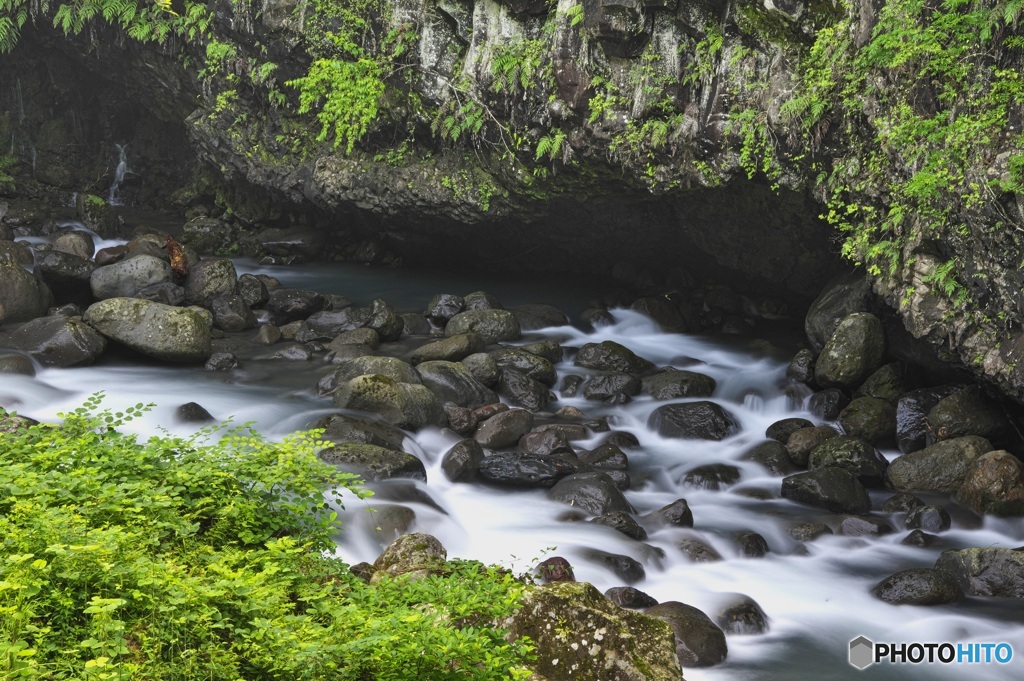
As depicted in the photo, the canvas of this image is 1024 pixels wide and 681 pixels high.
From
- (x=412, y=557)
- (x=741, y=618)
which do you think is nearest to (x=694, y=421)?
(x=741, y=618)

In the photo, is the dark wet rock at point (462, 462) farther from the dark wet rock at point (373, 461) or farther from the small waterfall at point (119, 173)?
the small waterfall at point (119, 173)

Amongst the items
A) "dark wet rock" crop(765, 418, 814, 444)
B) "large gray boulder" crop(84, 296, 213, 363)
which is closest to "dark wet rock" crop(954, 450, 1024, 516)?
"dark wet rock" crop(765, 418, 814, 444)

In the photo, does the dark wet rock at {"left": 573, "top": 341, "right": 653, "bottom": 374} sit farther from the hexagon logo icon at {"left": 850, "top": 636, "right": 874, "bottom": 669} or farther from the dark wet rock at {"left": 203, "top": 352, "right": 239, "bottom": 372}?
the hexagon logo icon at {"left": 850, "top": 636, "right": 874, "bottom": 669}

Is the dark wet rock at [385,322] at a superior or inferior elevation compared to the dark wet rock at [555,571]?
inferior

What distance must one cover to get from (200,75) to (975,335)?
1520cm

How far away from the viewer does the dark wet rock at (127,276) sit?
13.9 m

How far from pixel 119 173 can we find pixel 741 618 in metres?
20.8

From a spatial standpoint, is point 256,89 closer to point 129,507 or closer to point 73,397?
point 73,397

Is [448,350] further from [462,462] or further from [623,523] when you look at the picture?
[623,523]

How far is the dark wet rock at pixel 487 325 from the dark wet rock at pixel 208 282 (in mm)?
3900

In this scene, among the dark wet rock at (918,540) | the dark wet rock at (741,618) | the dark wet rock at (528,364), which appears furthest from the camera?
the dark wet rock at (528,364)

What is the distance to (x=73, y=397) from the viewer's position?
10.7 metres

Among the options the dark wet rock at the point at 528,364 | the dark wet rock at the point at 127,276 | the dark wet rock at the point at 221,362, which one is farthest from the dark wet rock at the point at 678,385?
the dark wet rock at the point at 127,276

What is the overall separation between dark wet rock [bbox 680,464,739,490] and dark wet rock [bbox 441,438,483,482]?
7.80 ft
